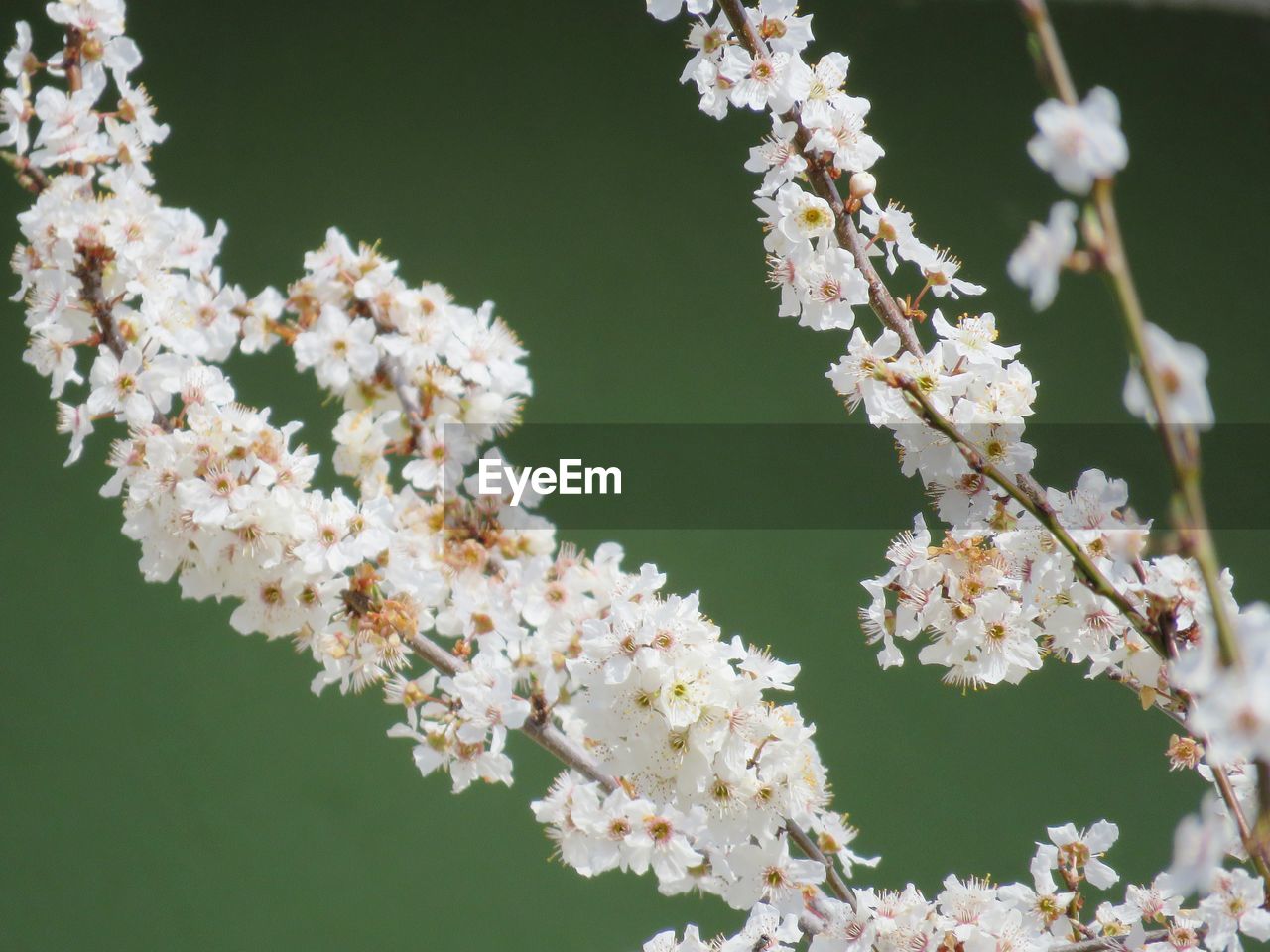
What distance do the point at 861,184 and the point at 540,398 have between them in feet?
3.79

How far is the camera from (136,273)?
3.38 ft

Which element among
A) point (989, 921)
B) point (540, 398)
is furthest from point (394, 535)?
point (540, 398)

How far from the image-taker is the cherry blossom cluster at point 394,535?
0.88m

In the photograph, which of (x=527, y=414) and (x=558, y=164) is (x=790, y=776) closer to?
(x=527, y=414)

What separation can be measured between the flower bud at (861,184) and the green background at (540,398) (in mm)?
1133

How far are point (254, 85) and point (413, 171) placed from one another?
11.5 inches

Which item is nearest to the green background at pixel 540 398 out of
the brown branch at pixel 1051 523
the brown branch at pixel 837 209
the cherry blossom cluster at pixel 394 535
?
the cherry blossom cluster at pixel 394 535

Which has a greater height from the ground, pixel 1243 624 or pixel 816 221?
pixel 816 221

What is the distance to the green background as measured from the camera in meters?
1.83

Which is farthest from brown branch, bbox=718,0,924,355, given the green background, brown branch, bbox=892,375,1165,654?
the green background

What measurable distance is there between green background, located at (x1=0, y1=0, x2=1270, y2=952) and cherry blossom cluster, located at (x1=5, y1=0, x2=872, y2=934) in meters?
0.85

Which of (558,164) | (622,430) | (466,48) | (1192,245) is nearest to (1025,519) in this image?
(622,430)

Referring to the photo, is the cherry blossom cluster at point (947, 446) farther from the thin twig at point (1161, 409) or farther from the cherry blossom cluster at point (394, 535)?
the thin twig at point (1161, 409)

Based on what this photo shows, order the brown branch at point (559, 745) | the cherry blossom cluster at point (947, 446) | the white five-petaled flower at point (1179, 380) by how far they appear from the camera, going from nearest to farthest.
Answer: the white five-petaled flower at point (1179, 380)
the cherry blossom cluster at point (947, 446)
the brown branch at point (559, 745)
